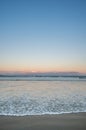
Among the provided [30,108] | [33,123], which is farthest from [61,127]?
[30,108]

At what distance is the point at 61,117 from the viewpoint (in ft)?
33.9

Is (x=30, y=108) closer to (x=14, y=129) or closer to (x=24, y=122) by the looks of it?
(x=24, y=122)

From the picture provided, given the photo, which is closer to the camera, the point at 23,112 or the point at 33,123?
the point at 33,123

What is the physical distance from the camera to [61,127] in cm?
853

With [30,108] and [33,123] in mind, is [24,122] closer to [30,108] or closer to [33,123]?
[33,123]

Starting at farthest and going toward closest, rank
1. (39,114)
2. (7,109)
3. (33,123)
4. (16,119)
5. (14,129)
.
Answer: (7,109)
(39,114)
(16,119)
(33,123)
(14,129)

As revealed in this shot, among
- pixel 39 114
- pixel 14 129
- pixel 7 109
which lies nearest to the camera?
pixel 14 129

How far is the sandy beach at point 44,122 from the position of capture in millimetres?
8438

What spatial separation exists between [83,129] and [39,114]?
3.34m

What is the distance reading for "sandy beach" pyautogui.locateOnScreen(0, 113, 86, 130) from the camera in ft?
27.7

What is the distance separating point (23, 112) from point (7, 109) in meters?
1.23

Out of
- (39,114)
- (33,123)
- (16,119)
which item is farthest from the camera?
(39,114)

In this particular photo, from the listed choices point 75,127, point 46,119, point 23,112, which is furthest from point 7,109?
point 75,127

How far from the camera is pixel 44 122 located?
30.5 feet
